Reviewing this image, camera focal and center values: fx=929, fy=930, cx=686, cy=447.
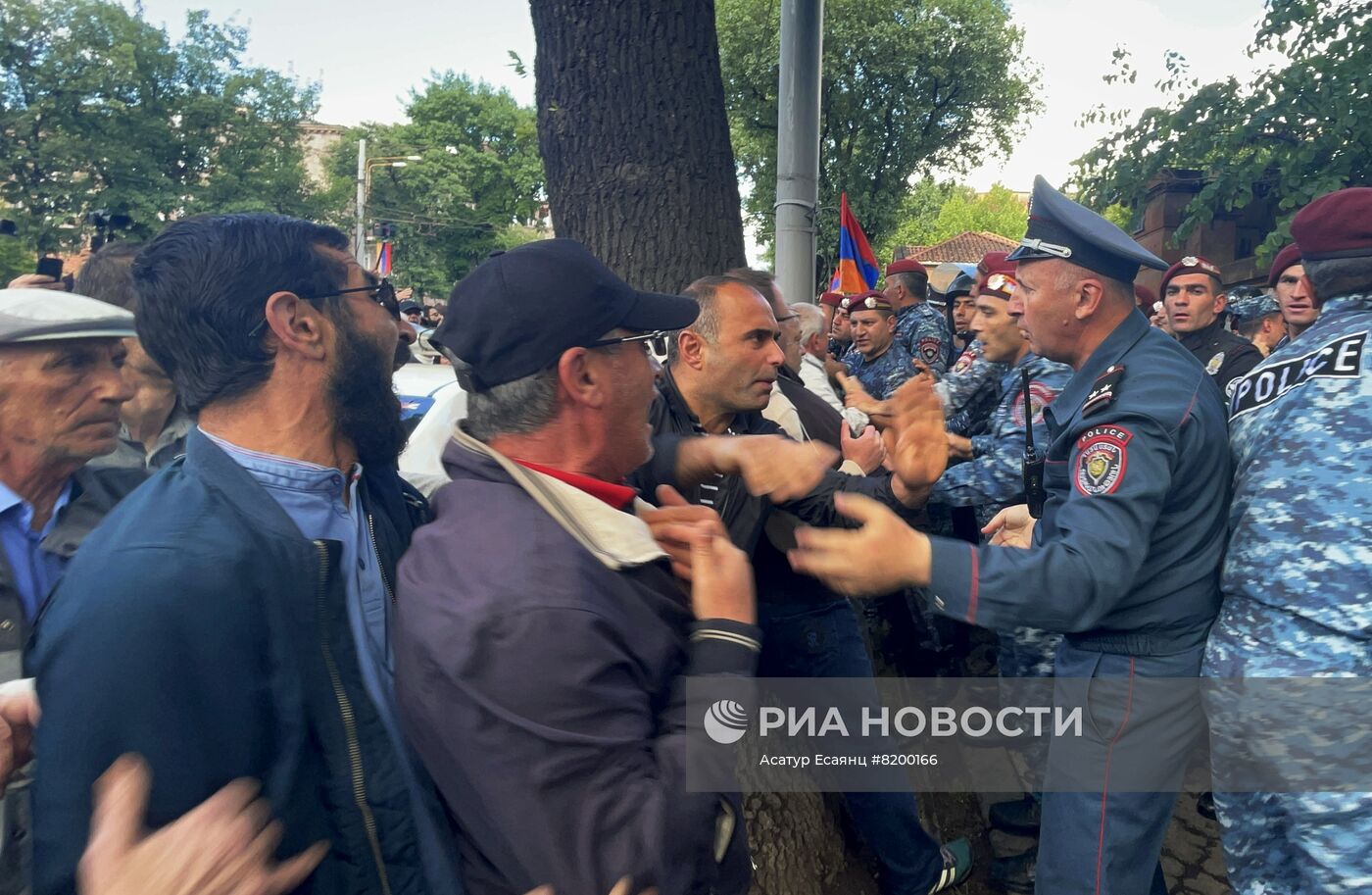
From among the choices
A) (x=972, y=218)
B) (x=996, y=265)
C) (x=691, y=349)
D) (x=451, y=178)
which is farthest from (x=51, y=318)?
(x=972, y=218)

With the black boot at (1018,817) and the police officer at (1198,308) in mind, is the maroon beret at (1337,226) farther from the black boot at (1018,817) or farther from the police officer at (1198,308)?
the police officer at (1198,308)

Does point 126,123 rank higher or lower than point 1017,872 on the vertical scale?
higher

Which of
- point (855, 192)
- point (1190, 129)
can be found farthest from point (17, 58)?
point (1190, 129)

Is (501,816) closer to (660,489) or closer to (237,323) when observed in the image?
(660,489)

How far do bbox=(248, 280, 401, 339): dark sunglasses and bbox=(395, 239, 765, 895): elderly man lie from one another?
0.21 meters

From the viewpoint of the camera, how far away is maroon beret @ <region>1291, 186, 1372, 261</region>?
86.6 inches

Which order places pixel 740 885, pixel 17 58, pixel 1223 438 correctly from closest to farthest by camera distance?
pixel 740 885 < pixel 1223 438 < pixel 17 58

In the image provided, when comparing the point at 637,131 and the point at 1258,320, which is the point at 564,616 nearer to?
the point at 637,131

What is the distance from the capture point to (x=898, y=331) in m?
6.71

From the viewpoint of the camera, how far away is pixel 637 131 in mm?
3576

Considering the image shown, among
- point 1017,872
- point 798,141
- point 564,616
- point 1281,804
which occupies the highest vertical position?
point 798,141

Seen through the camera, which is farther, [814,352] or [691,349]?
[814,352]

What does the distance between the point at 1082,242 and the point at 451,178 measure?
42.7 metres

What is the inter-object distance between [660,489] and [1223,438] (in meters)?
1.42
